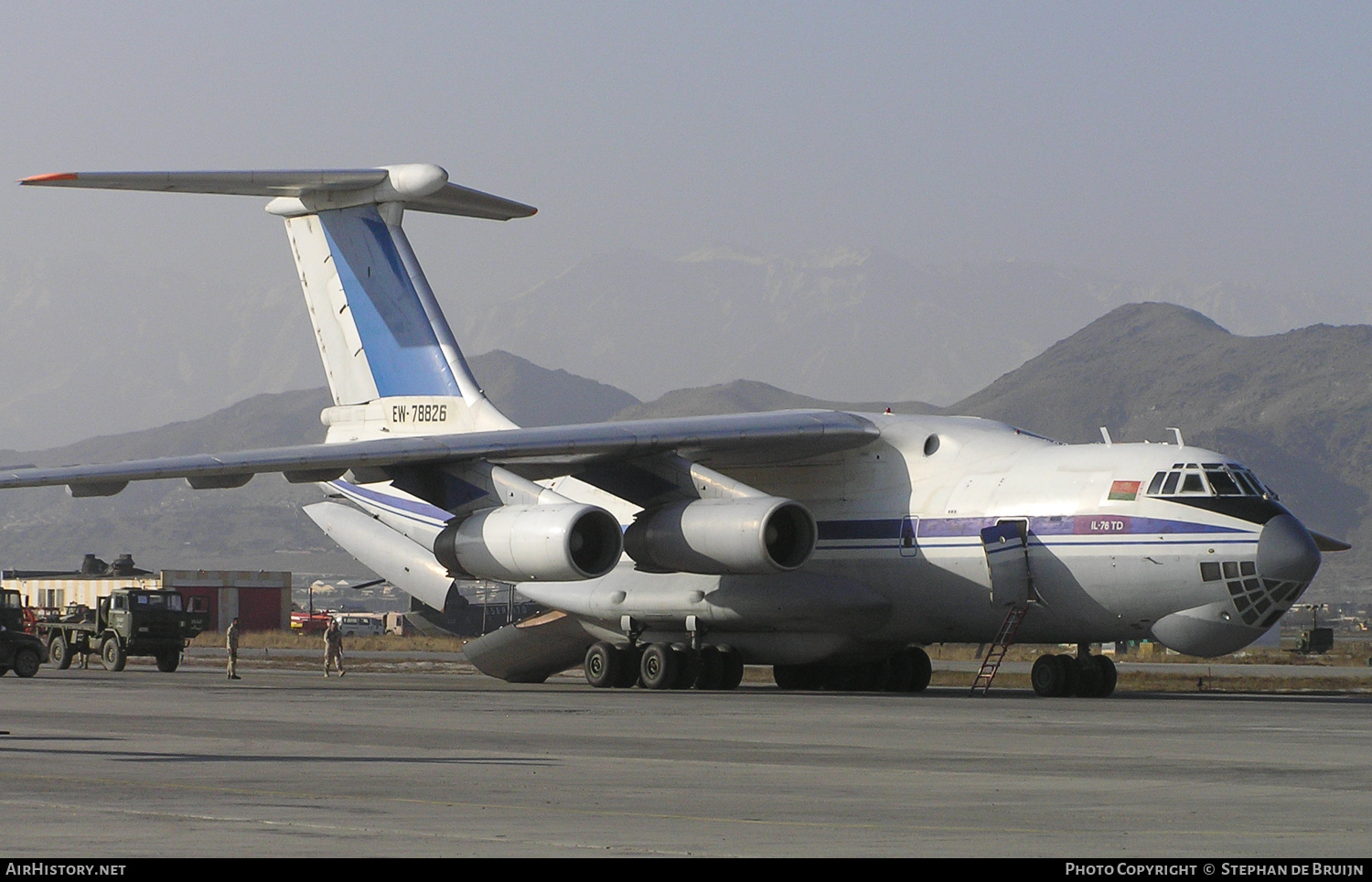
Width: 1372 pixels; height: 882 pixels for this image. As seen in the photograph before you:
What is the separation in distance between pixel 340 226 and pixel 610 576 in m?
6.57

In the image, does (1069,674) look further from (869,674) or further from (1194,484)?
(869,674)

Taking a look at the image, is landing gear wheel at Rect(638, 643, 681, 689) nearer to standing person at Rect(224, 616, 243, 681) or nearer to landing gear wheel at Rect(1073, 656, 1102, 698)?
landing gear wheel at Rect(1073, 656, 1102, 698)

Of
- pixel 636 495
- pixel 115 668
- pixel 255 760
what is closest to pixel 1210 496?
pixel 636 495

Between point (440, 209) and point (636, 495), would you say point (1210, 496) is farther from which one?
point (440, 209)

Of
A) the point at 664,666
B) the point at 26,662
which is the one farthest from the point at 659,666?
the point at 26,662

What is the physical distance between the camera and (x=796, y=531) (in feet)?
70.7

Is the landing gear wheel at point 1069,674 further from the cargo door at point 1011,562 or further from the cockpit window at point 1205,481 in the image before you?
the cockpit window at point 1205,481

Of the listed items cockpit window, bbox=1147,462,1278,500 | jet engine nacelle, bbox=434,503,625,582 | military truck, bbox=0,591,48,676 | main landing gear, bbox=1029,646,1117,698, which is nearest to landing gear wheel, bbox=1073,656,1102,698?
main landing gear, bbox=1029,646,1117,698

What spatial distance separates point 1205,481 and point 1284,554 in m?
1.16

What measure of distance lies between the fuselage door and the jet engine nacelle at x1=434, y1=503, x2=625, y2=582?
329cm

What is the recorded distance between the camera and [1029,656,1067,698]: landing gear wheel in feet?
71.5

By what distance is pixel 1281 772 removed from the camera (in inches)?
447

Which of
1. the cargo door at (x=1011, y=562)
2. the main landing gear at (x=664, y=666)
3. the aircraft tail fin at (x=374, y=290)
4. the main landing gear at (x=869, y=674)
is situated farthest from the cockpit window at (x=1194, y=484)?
the aircraft tail fin at (x=374, y=290)

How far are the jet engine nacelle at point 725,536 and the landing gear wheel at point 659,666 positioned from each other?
58.6 inches
